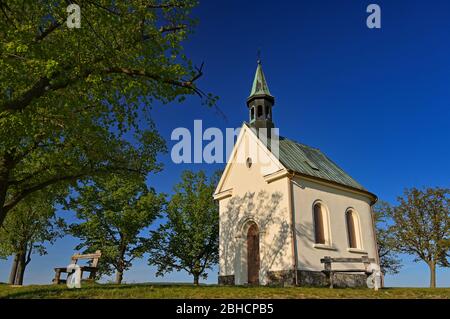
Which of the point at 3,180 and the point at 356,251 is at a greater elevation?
the point at 3,180

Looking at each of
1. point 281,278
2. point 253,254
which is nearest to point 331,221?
point 281,278

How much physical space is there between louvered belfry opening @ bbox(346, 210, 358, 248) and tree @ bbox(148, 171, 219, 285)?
14620 mm

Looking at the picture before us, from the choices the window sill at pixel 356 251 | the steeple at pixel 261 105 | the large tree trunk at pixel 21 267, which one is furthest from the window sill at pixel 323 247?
the large tree trunk at pixel 21 267

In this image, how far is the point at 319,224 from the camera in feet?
63.3

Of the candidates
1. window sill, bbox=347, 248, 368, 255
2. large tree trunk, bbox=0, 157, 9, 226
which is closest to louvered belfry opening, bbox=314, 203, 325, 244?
window sill, bbox=347, 248, 368, 255

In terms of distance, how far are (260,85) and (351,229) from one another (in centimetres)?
1125

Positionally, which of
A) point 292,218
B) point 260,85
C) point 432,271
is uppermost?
point 260,85

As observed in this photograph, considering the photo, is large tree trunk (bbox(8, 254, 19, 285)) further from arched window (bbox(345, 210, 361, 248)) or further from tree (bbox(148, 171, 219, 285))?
arched window (bbox(345, 210, 361, 248))

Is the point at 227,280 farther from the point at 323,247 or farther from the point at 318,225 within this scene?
the point at 318,225

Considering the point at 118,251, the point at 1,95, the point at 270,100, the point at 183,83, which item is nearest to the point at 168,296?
the point at 183,83

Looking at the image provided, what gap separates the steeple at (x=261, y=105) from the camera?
23516 millimetres

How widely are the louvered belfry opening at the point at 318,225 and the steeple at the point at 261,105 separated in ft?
21.7

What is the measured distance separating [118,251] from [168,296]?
70.9 feet

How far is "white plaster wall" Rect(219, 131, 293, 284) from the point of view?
1809cm
